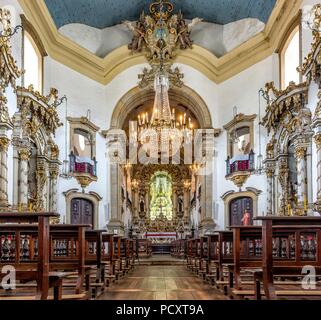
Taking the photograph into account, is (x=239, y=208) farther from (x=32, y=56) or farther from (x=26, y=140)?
(x=32, y=56)

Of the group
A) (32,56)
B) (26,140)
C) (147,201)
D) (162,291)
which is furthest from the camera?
(147,201)

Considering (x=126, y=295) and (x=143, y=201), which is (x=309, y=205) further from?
(x=143, y=201)

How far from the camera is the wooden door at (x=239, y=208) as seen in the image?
17.2m

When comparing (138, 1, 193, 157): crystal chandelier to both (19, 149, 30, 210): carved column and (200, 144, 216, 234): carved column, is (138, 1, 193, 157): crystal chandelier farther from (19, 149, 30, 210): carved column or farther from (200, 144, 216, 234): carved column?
(19, 149, 30, 210): carved column

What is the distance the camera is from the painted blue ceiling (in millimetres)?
16766

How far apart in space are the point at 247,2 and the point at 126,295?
42.0ft

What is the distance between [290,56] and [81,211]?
27.8 feet

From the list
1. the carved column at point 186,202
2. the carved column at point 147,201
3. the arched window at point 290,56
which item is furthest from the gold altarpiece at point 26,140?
the carved column at point 186,202

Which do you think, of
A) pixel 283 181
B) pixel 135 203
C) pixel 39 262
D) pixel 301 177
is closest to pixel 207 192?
pixel 283 181

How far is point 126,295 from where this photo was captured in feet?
21.9

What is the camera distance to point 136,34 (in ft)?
62.2

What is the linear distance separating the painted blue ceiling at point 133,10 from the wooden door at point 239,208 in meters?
6.01

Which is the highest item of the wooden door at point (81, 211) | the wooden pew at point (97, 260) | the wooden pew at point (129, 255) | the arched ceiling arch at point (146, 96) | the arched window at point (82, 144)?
the arched ceiling arch at point (146, 96)

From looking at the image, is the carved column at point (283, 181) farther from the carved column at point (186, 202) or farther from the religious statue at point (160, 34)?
the carved column at point (186, 202)
